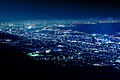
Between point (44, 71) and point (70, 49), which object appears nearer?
point (44, 71)

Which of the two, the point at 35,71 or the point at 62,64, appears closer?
the point at 35,71

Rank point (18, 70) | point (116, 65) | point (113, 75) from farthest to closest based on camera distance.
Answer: point (116, 65) → point (113, 75) → point (18, 70)

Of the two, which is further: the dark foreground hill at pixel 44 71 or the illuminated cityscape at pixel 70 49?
the illuminated cityscape at pixel 70 49

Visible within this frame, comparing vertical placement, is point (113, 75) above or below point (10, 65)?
below

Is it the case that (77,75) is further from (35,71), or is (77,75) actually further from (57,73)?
(35,71)

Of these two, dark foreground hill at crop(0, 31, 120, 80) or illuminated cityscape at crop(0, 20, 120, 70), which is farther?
illuminated cityscape at crop(0, 20, 120, 70)

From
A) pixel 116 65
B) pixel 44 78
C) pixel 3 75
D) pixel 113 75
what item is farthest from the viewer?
pixel 116 65

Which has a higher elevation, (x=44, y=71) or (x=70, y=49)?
(x=44, y=71)

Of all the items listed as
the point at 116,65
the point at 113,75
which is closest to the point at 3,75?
the point at 113,75
